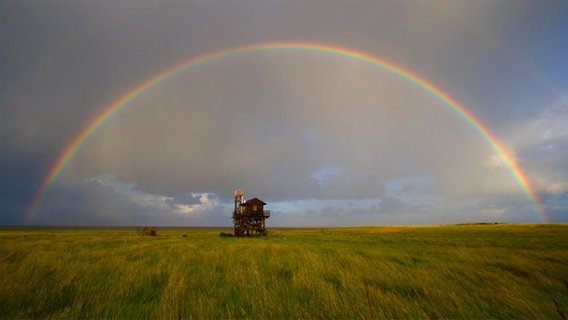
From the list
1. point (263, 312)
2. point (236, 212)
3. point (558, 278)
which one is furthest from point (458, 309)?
point (236, 212)

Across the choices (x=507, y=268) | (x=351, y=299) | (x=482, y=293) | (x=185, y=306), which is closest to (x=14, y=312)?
(x=185, y=306)

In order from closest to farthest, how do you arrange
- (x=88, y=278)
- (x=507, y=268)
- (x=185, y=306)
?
(x=185, y=306), (x=88, y=278), (x=507, y=268)

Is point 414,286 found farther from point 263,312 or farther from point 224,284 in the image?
point 224,284

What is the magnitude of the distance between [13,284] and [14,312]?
221cm

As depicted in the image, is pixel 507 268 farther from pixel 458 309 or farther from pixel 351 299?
pixel 351 299

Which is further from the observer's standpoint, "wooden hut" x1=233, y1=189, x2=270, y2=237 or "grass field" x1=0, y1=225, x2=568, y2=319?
"wooden hut" x1=233, y1=189, x2=270, y2=237

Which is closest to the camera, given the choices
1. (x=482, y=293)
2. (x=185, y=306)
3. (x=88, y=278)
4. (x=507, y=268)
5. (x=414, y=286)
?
(x=185, y=306)

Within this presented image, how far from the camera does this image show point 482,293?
6348mm

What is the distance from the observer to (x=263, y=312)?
498 centimetres

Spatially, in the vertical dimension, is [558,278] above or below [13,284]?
below

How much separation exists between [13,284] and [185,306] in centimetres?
504

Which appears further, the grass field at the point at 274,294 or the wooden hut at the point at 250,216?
the wooden hut at the point at 250,216

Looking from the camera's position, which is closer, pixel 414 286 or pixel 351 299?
pixel 351 299

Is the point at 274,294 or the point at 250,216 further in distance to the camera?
the point at 250,216
